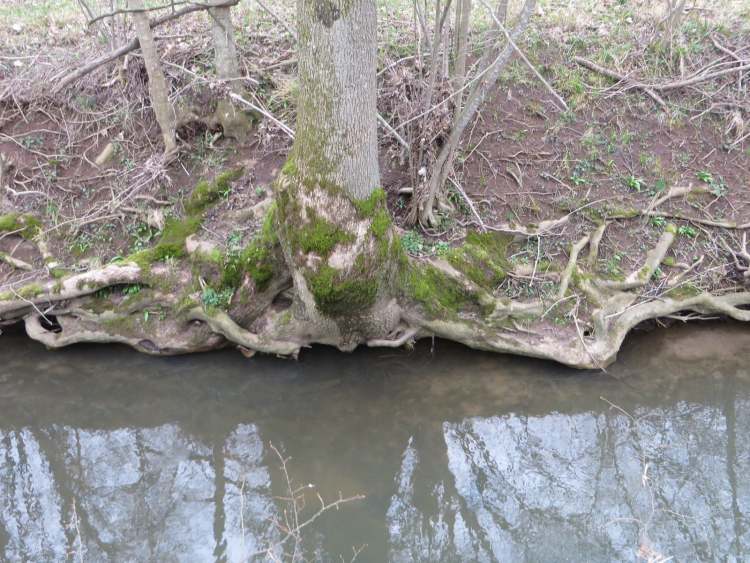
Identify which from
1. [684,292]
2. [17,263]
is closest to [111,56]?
[17,263]

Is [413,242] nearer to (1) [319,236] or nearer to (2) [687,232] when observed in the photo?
(1) [319,236]

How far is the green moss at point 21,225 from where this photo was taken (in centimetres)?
669

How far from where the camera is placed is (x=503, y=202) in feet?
22.3

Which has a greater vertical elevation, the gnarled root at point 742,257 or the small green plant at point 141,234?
the gnarled root at point 742,257

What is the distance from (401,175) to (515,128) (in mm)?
1722

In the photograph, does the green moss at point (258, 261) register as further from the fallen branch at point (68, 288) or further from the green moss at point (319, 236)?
the fallen branch at point (68, 288)

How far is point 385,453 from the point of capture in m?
5.07

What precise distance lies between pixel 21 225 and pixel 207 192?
7.18 feet

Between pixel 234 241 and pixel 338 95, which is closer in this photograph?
pixel 338 95

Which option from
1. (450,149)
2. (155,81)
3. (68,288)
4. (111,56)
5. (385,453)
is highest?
(111,56)

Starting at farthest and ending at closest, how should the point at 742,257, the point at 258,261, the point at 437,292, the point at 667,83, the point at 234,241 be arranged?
the point at 667,83, the point at 742,257, the point at 234,241, the point at 437,292, the point at 258,261

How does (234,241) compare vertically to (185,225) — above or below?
below

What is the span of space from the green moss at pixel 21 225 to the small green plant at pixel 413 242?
13.6 feet

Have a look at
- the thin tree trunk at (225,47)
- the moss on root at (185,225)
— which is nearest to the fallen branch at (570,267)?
the moss on root at (185,225)
